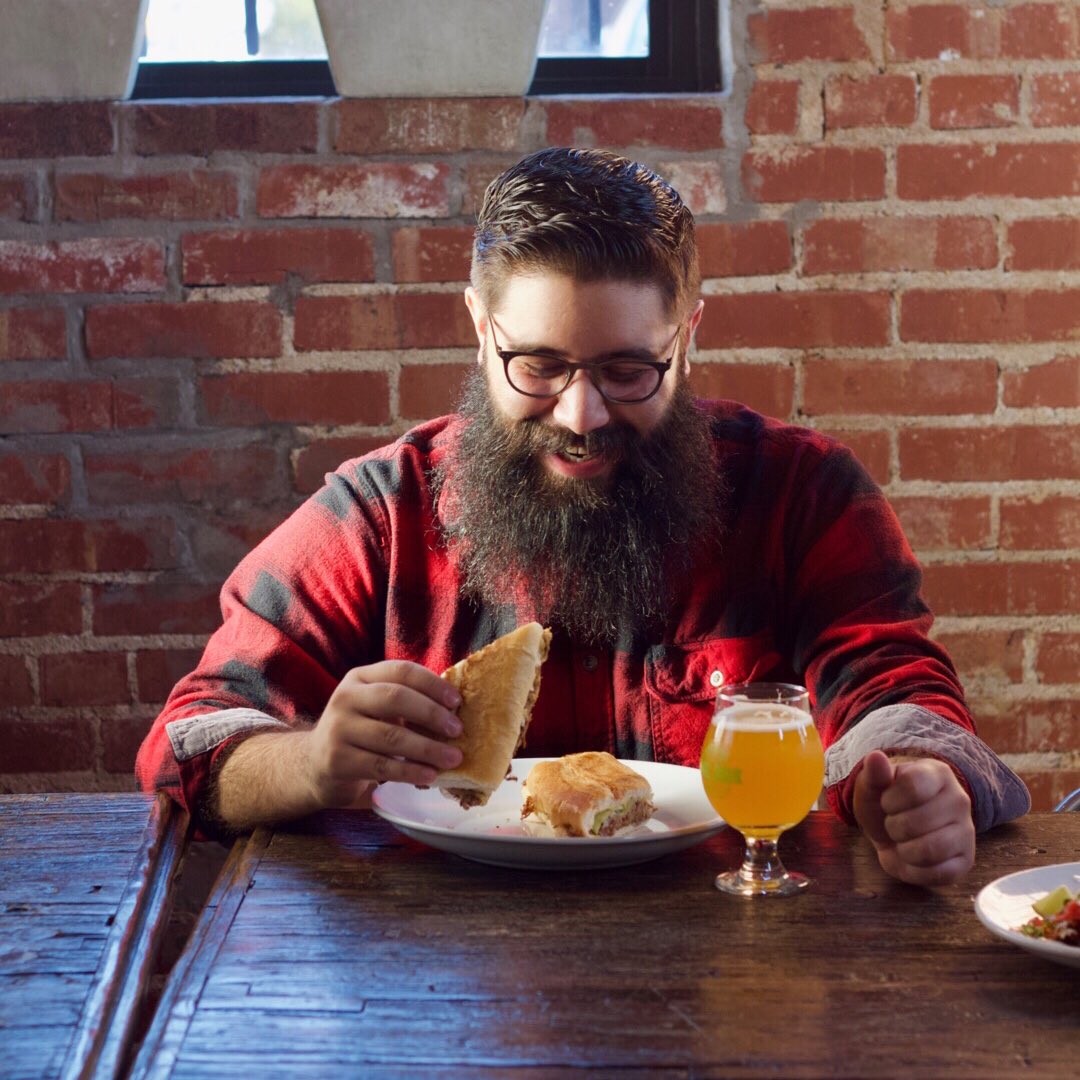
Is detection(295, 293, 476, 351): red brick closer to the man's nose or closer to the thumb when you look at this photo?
the man's nose

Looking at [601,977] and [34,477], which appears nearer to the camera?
[601,977]

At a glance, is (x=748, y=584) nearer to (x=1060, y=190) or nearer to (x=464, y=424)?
(x=464, y=424)

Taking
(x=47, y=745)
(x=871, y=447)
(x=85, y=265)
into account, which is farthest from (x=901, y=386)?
(x=47, y=745)

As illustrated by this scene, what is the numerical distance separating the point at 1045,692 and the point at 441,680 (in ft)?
4.60

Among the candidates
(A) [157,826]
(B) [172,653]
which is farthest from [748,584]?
(B) [172,653]

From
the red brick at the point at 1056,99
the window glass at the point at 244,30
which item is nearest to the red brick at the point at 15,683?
the window glass at the point at 244,30

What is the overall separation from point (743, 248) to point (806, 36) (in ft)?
1.15

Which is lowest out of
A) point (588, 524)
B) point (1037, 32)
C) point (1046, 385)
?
point (588, 524)

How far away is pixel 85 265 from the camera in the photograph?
221 centimetres

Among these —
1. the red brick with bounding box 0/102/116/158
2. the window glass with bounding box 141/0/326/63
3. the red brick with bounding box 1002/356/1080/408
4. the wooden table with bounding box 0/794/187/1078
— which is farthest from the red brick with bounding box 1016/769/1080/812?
the red brick with bounding box 0/102/116/158

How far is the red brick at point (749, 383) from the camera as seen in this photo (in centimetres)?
223

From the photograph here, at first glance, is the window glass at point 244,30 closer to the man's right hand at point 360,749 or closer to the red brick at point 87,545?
the red brick at point 87,545

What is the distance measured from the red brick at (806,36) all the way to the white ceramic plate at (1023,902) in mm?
1461

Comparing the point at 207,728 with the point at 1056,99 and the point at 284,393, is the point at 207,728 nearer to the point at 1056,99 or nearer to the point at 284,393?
the point at 284,393
